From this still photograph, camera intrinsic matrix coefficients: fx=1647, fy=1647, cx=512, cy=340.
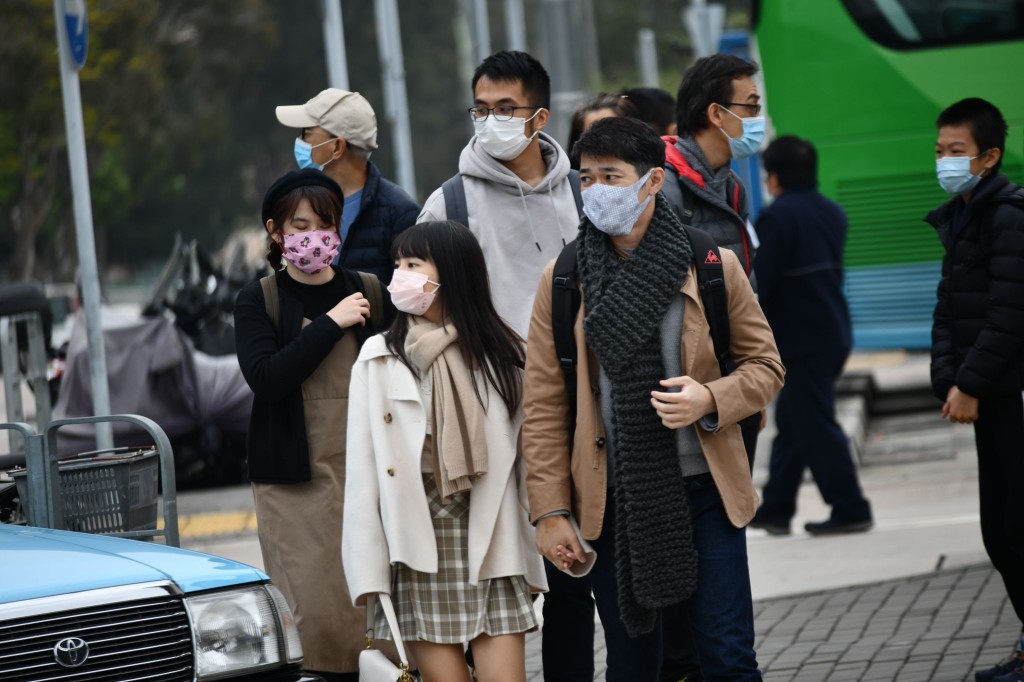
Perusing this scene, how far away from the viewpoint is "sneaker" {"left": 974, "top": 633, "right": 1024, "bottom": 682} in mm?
5178

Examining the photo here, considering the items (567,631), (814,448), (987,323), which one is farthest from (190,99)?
(567,631)

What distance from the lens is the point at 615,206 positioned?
13.3 ft

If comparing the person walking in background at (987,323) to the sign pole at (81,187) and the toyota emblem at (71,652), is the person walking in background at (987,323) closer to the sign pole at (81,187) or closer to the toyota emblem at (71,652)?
the toyota emblem at (71,652)

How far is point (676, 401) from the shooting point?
155 inches

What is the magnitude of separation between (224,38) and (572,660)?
43.3 m

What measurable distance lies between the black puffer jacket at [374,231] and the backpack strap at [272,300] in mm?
608

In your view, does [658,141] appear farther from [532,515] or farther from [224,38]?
[224,38]

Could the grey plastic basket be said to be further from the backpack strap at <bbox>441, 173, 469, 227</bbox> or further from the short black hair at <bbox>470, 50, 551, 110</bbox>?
the short black hair at <bbox>470, 50, 551, 110</bbox>

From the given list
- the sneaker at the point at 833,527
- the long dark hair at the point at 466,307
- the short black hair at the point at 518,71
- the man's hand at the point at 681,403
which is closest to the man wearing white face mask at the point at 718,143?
the short black hair at the point at 518,71

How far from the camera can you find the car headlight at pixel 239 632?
3.74m

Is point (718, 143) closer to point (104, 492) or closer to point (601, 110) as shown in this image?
point (601, 110)

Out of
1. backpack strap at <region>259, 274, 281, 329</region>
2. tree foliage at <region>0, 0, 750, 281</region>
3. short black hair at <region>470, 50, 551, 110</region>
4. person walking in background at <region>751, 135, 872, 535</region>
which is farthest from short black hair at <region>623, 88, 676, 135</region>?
tree foliage at <region>0, 0, 750, 281</region>

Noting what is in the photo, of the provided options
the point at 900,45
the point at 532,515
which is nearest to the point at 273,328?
the point at 532,515

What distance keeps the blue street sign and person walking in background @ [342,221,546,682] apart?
10.4 feet
